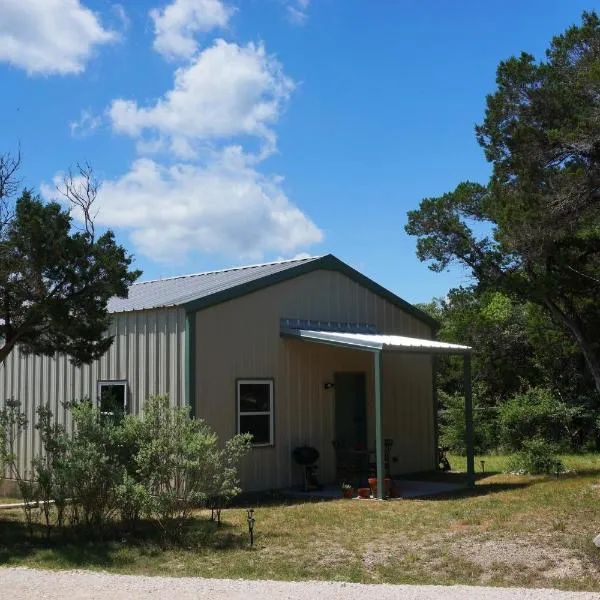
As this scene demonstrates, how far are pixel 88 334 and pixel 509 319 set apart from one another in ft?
56.6

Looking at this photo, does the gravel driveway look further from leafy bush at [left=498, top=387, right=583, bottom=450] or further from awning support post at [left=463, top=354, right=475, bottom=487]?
leafy bush at [left=498, top=387, right=583, bottom=450]

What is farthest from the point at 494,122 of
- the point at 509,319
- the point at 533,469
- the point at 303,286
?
the point at 509,319

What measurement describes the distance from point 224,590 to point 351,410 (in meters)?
8.93

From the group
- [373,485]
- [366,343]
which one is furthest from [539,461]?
[366,343]

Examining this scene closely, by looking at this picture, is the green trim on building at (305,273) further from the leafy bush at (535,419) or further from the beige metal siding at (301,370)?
the leafy bush at (535,419)

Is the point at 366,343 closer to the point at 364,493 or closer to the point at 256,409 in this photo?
the point at 256,409

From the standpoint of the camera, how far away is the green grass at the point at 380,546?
761 cm

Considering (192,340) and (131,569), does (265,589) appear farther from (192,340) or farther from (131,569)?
(192,340)

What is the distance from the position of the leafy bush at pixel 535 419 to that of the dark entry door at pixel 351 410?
657 cm

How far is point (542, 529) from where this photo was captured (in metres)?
9.30

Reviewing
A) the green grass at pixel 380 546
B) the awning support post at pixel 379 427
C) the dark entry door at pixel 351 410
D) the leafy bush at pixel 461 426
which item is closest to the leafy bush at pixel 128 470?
the green grass at pixel 380 546

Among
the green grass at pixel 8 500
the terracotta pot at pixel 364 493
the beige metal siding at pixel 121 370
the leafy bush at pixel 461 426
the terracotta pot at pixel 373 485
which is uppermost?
the beige metal siding at pixel 121 370

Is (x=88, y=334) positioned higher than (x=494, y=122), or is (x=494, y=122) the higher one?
(x=494, y=122)

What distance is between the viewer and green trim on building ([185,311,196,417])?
41.4 ft
